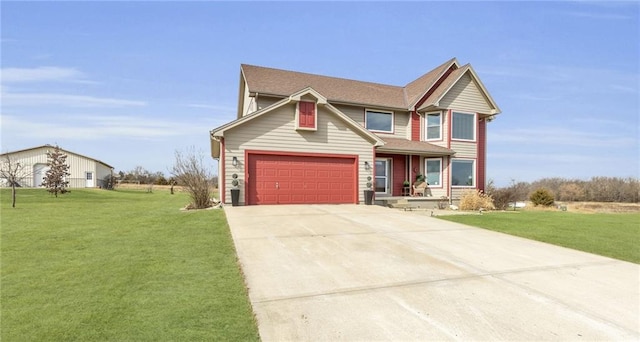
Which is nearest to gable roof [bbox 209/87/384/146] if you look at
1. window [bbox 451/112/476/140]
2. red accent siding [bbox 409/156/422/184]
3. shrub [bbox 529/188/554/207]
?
red accent siding [bbox 409/156/422/184]

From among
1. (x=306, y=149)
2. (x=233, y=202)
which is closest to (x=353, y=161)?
(x=306, y=149)

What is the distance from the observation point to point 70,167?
122 ft

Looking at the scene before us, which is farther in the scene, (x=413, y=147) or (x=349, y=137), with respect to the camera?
(x=413, y=147)

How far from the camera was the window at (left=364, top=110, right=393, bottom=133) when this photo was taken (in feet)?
60.5

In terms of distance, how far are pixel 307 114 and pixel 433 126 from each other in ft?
29.4

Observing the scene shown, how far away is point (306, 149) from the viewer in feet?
46.2

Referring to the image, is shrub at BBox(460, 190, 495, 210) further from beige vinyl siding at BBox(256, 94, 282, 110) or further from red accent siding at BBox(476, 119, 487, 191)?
beige vinyl siding at BBox(256, 94, 282, 110)

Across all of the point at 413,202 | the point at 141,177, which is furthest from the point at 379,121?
the point at 141,177

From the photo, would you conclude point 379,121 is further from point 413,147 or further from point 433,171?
point 433,171

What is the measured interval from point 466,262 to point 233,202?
9.27 m

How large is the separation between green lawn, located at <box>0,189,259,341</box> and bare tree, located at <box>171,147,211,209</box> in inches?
Answer: 222

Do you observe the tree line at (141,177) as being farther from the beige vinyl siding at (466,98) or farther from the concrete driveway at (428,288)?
the concrete driveway at (428,288)

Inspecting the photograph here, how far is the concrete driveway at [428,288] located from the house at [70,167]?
3660 centimetres

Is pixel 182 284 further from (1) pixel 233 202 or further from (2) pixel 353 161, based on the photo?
(2) pixel 353 161
